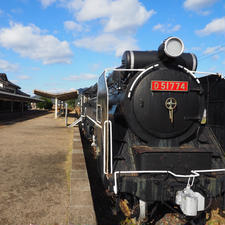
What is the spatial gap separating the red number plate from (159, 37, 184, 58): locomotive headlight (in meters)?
0.46

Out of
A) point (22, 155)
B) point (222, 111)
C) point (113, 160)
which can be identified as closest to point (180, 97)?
point (222, 111)

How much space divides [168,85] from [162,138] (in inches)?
36.5

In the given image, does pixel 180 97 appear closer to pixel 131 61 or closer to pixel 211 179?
pixel 131 61

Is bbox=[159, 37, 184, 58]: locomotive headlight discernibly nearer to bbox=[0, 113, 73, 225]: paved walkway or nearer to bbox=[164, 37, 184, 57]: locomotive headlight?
bbox=[164, 37, 184, 57]: locomotive headlight

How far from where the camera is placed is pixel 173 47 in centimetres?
333

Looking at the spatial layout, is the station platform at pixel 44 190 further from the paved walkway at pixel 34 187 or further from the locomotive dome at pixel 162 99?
the locomotive dome at pixel 162 99

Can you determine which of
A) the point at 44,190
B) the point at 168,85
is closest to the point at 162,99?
the point at 168,85

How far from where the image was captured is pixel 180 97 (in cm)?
364

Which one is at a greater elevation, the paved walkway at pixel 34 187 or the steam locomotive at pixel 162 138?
the steam locomotive at pixel 162 138

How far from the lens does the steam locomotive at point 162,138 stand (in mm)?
A: 3105

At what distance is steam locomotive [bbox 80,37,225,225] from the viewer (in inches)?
122

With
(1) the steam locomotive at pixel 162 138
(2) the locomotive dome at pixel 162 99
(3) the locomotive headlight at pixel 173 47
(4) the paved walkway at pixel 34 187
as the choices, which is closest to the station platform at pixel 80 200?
(4) the paved walkway at pixel 34 187

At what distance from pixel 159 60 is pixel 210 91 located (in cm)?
141

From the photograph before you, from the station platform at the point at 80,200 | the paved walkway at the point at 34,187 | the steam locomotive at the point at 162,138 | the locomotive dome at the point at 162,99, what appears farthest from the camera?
the locomotive dome at the point at 162,99
